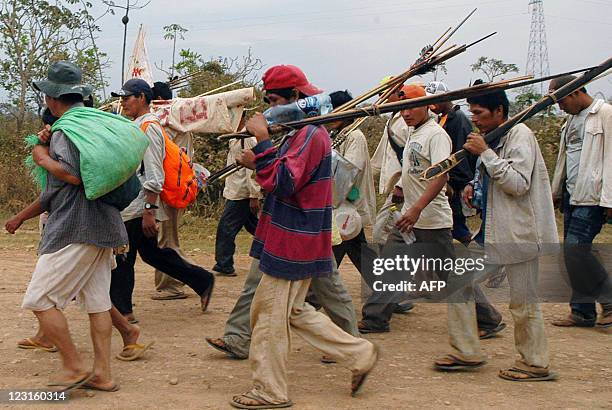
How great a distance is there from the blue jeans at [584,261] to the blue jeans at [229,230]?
10.3 feet

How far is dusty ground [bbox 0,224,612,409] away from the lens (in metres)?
4.41

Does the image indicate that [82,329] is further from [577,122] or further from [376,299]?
[577,122]

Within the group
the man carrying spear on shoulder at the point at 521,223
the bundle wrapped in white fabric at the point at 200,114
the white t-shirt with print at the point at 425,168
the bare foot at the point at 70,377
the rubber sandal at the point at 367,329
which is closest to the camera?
the bare foot at the point at 70,377

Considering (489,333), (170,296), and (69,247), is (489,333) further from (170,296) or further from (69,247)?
(69,247)

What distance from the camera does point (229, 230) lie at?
26.4 ft

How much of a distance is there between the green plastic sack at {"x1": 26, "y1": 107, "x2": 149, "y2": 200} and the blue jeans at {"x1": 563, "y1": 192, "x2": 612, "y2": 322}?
3.49 m

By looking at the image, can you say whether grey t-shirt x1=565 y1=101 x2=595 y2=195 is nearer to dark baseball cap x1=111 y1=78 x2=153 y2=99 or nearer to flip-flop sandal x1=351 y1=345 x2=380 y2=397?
flip-flop sandal x1=351 y1=345 x2=380 y2=397

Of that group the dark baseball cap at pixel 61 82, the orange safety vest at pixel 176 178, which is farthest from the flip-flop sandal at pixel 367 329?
the dark baseball cap at pixel 61 82

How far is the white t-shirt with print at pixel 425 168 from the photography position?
218 inches

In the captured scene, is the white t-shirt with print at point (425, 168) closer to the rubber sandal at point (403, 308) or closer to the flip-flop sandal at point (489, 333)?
the flip-flop sandal at point (489, 333)

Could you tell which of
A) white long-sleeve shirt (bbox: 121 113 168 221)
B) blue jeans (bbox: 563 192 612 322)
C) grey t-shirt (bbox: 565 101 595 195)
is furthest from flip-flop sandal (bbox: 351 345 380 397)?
grey t-shirt (bbox: 565 101 595 195)

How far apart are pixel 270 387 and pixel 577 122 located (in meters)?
3.41

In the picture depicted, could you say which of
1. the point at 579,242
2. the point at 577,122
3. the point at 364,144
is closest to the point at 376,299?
the point at 364,144

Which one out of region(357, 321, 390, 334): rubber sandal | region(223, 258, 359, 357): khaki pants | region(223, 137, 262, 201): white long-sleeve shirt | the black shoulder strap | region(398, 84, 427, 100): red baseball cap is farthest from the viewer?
region(223, 137, 262, 201): white long-sleeve shirt
